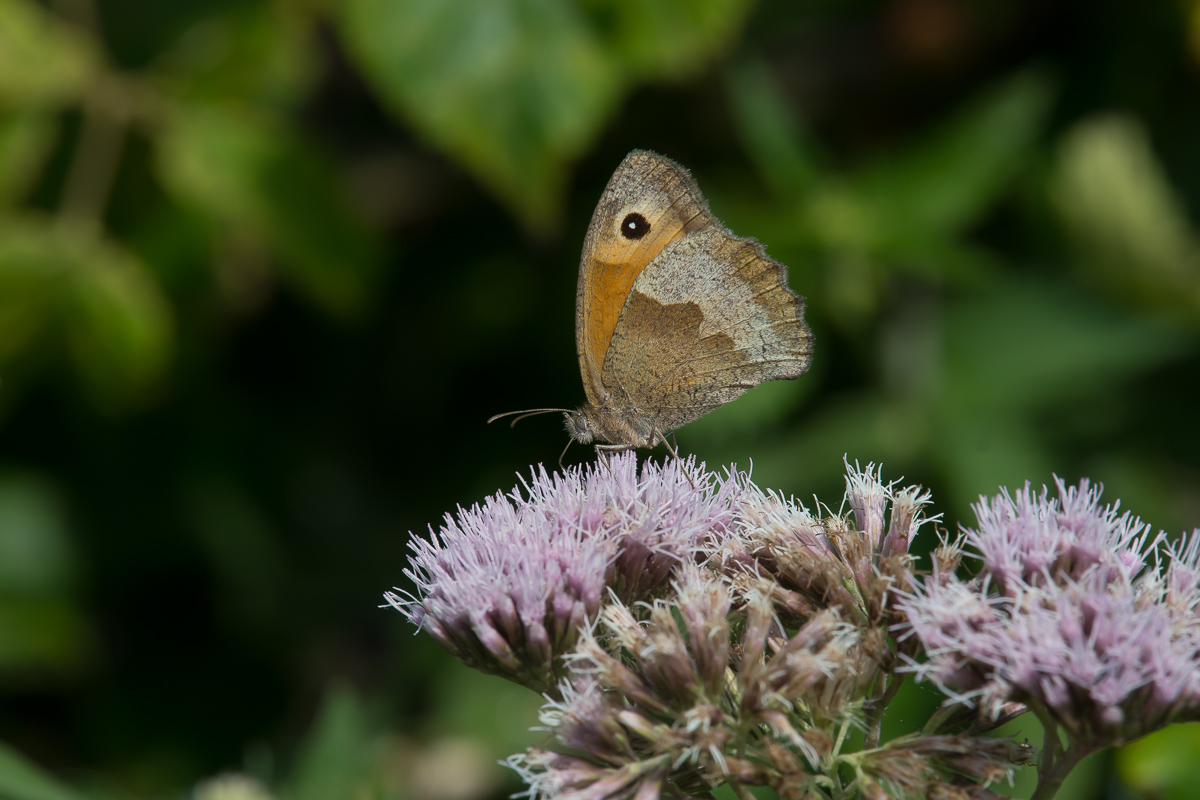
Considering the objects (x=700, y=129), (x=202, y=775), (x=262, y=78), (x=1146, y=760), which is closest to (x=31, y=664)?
(x=202, y=775)

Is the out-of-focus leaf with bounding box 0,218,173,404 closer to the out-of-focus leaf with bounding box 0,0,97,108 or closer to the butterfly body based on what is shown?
the out-of-focus leaf with bounding box 0,0,97,108

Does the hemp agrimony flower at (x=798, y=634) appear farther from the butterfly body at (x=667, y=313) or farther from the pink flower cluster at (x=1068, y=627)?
the butterfly body at (x=667, y=313)

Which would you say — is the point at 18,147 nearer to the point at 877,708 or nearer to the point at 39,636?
the point at 39,636

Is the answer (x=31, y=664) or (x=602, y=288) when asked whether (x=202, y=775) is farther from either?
(x=602, y=288)

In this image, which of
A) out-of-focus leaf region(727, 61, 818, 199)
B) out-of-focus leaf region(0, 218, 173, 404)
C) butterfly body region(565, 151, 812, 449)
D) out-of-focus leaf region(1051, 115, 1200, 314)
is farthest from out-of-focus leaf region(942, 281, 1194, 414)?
out-of-focus leaf region(0, 218, 173, 404)

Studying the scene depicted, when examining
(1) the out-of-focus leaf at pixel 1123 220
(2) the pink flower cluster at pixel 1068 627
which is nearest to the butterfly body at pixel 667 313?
(2) the pink flower cluster at pixel 1068 627

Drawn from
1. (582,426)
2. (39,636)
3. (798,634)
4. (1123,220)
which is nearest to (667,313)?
(582,426)
